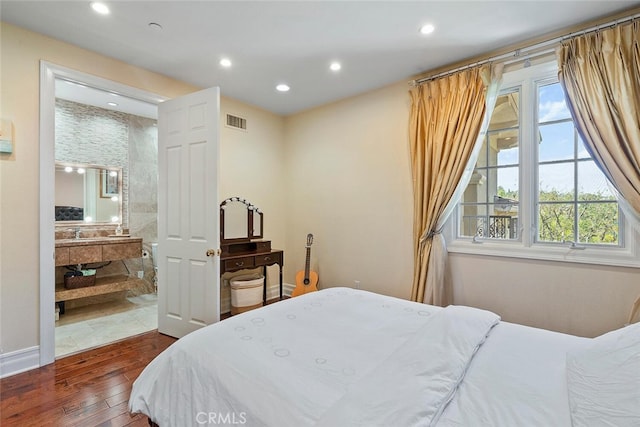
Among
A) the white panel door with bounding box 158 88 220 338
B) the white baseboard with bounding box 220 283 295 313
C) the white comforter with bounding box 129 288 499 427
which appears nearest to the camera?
the white comforter with bounding box 129 288 499 427

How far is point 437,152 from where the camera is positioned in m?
2.80

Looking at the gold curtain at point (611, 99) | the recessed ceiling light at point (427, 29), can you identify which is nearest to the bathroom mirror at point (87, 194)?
the recessed ceiling light at point (427, 29)

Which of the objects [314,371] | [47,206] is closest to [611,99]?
[314,371]

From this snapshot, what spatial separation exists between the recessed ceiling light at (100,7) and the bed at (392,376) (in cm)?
221

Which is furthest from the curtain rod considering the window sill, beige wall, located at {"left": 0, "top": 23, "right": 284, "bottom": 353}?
beige wall, located at {"left": 0, "top": 23, "right": 284, "bottom": 353}

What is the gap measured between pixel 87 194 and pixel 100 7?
9.10ft

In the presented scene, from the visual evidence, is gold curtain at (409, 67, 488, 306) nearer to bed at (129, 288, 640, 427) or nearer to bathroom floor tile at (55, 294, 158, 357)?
bed at (129, 288, 640, 427)

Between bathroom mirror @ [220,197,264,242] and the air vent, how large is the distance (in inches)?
35.6

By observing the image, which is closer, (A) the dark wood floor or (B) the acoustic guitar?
(A) the dark wood floor

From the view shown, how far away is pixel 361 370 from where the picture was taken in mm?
1196

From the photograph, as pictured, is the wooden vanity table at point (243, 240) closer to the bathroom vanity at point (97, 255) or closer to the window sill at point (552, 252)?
the bathroom vanity at point (97, 255)

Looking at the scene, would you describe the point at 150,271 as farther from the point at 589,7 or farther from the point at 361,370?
the point at 589,7

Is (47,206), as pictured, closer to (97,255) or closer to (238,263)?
(97,255)

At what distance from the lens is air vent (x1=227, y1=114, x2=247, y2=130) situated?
3.72m
